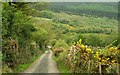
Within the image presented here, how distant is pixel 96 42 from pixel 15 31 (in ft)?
48.7

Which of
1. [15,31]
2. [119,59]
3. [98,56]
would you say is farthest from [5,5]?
[119,59]

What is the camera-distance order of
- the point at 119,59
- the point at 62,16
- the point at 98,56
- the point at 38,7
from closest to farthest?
the point at 119,59
the point at 98,56
the point at 38,7
the point at 62,16

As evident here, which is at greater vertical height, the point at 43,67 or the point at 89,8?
the point at 43,67

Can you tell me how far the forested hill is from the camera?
446 feet

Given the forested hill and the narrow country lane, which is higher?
the narrow country lane

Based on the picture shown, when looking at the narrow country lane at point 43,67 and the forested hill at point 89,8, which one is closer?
the narrow country lane at point 43,67

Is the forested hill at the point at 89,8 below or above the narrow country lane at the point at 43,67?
below

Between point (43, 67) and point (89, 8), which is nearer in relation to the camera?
point (43, 67)

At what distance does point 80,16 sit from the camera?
151625 mm

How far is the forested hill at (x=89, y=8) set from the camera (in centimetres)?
13594

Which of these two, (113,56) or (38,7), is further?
(38,7)

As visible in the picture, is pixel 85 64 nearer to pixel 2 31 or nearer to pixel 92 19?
pixel 2 31

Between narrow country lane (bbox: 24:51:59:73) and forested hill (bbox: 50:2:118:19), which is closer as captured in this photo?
narrow country lane (bbox: 24:51:59:73)

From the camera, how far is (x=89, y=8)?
14738cm
